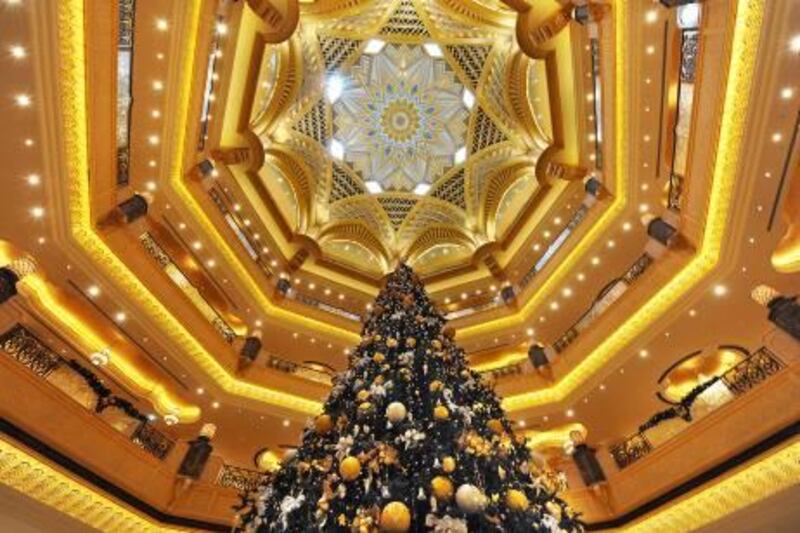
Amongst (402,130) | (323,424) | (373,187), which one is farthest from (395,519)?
(402,130)

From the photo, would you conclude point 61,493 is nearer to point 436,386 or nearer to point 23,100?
point 23,100

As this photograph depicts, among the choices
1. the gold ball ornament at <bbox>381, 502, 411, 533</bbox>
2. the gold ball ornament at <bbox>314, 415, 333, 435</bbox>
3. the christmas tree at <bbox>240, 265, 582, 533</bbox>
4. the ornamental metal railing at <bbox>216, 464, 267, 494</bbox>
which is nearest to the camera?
the gold ball ornament at <bbox>381, 502, 411, 533</bbox>

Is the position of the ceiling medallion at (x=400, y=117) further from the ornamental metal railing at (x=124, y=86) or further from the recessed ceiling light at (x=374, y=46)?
the ornamental metal railing at (x=124, y=86)

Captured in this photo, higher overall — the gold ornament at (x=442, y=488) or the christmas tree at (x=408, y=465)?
the christmas tree at (x=408, y=465)

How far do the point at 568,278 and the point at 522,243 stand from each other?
8.08 ft

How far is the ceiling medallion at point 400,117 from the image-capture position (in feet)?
55.1

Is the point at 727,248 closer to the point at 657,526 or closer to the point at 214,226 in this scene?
the point at 657,526

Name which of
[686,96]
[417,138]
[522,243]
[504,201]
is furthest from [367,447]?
[417,138]

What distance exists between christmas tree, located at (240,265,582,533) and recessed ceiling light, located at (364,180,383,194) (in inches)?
542

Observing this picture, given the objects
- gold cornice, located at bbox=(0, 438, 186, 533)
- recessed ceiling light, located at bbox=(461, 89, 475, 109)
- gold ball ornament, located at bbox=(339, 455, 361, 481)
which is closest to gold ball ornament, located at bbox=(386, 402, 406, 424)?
gold ball ornament, located at bbox=(339, 455, 361, 481)

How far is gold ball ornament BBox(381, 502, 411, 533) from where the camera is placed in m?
2.63

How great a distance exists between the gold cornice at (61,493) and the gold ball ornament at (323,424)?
5.34 meters

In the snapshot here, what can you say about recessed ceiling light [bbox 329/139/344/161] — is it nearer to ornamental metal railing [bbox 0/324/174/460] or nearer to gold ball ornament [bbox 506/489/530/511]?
ornamental metal railing [bbox 0/324/174/460]

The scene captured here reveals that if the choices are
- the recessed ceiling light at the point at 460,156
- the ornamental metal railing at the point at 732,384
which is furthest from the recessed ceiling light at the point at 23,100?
the recessed ceiling light at the point at 460,156
